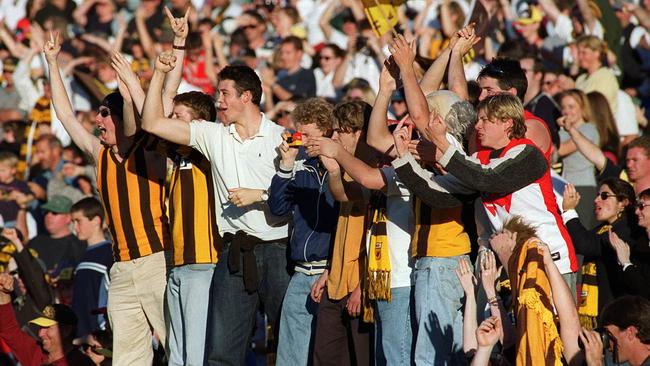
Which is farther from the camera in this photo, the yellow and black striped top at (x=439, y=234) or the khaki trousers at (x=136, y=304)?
the khaki trousers at (x=136, y=304)

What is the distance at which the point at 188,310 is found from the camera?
8844 millimetres

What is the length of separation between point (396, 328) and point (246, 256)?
4.15 feet

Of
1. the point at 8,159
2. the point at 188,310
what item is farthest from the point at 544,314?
the point at 8,159

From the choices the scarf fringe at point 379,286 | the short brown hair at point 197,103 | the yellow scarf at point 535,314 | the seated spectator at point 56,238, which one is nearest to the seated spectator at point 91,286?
the seated spectator at point 56,238

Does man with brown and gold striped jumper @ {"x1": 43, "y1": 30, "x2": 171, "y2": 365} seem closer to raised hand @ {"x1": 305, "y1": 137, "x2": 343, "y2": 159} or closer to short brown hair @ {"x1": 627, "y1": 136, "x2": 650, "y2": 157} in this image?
raised hand @ {"x1": 305, "y1": 137, "x2": 343, "y2": 159}

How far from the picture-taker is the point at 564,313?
23.4 feet

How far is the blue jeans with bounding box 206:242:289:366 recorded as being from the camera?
28.5 feet

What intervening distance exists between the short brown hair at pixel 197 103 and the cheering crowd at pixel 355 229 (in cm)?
2

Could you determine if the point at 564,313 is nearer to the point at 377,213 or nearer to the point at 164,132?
the point at 377,213

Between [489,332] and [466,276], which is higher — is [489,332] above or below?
below

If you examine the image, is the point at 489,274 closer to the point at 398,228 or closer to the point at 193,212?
the point at 398,228

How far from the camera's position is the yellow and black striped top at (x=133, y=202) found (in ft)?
30.2

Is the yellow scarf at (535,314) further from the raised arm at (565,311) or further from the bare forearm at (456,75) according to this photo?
the bare forearm at (456,75)

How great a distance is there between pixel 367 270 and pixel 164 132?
1719mm
